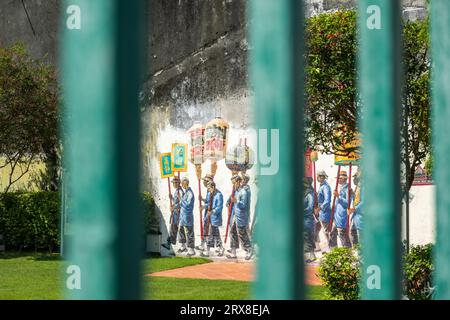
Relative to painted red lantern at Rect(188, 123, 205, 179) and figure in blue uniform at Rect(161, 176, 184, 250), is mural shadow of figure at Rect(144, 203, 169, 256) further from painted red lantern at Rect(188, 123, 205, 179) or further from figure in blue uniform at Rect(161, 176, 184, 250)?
painted red lantern at Rect(188, 123, 205, 179)

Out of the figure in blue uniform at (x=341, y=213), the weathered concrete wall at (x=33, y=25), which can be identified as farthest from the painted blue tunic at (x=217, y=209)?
the weathered concrete wall at (x=33, y=25)

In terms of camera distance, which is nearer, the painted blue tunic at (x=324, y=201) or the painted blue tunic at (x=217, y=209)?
the painted blue tunic at (x=324, y=201)

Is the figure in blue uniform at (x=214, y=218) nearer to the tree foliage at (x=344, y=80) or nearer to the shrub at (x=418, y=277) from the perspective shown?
the tree foliage at (x=344, y=80)

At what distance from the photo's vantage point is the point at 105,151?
1.49 metres

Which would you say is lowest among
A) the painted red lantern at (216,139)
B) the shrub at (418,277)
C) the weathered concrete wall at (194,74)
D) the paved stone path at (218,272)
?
the paved stone path at (218,272)

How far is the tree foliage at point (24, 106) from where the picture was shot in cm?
1549

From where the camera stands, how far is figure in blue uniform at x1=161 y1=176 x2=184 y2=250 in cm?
1563

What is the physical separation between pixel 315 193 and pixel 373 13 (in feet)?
36.8

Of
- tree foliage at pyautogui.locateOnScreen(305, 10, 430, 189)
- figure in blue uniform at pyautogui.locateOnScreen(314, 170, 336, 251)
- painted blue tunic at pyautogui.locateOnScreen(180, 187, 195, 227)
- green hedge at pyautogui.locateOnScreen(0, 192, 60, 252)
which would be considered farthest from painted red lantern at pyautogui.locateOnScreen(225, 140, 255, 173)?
tree foliage at pyautogui.locateOnScreen(305, 10, 430, 189)

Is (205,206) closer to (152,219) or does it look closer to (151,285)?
(152,219)

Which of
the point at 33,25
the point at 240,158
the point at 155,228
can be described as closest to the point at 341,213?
the point at 240,158

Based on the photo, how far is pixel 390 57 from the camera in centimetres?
256

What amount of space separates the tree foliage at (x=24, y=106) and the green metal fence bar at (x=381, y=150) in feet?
44.8
